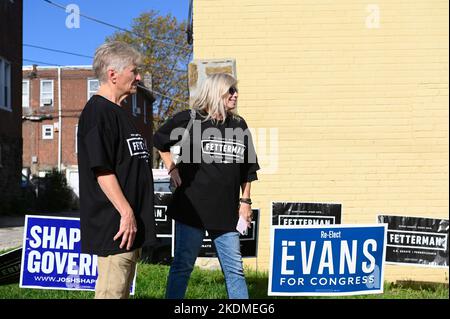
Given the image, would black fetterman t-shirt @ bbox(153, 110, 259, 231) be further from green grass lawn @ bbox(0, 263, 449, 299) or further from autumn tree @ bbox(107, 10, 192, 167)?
autumn tree @ bbox(107, 10, 192, 167)

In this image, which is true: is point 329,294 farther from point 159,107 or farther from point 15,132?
point 159,107

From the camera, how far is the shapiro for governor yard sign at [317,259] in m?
4.58

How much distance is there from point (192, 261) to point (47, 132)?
3147cm

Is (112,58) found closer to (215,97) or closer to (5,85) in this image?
(215,97)

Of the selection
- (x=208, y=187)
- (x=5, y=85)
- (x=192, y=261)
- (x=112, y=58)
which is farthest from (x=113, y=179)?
(x=5, y=85)

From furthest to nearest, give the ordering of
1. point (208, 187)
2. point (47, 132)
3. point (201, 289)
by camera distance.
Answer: point (47, 132) → point (201, 289) → point (208, 187)

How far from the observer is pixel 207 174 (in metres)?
3.67

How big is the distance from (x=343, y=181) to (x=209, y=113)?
3338 millimetres

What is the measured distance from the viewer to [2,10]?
18.0m

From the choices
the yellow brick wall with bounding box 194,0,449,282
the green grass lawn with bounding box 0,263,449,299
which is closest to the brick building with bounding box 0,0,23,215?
the green grass lawn with bounding box 0,263,449,299

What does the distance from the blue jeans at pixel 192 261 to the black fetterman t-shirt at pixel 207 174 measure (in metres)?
0.07

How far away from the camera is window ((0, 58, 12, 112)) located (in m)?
18.4

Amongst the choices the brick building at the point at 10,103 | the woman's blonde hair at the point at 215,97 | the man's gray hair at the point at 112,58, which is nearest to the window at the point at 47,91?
the brick building at the point at 10,103

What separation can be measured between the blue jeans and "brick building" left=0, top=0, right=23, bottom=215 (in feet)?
50.7
